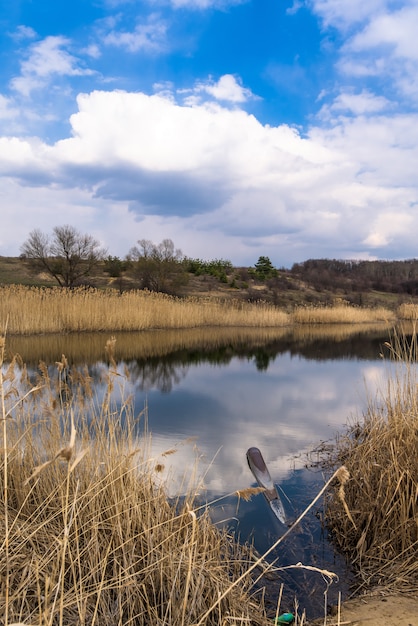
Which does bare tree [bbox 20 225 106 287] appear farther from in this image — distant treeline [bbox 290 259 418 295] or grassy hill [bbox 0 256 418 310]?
distant treeline [bbox 290 259 418 295]

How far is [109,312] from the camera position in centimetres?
1475

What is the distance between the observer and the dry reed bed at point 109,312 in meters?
13.1

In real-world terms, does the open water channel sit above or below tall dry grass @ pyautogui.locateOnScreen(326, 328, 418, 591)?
below

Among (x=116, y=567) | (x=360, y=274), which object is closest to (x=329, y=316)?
(x=116, y=567)

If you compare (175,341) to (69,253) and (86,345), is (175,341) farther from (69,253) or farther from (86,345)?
(69,253)

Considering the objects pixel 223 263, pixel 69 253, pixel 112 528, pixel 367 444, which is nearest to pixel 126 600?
pixel 112 528

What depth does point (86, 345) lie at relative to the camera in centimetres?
1215

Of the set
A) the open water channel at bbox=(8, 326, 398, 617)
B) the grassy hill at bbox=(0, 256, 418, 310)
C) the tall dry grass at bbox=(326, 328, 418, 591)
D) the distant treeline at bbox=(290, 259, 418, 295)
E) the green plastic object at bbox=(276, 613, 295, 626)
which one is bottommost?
the open water channel at bbox=(8, 326, 398, 617)

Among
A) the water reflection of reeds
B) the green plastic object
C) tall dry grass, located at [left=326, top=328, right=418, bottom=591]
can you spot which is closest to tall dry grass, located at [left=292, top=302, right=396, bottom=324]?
the water reflection of reeds

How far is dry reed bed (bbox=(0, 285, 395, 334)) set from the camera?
1309 cm

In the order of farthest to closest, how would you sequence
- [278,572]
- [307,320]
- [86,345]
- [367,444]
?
[307,320] → [86,345] → [367,444] → [278,572]

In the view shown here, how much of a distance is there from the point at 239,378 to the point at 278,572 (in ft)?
24.7

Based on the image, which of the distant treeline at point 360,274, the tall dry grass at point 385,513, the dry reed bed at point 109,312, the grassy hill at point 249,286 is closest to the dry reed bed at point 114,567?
the tall dry grass at point 385,513

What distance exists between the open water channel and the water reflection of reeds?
42 mm
